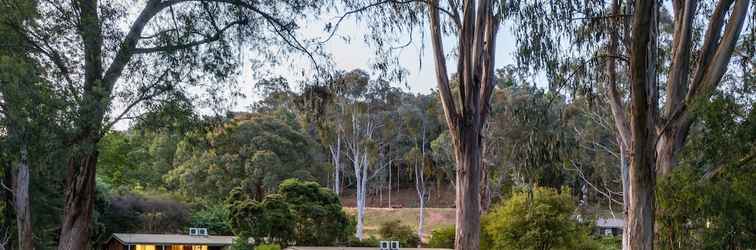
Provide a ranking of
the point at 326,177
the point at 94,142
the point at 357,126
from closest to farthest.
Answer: the point at 94,142 < the point at 357,126 < the point at 326,177

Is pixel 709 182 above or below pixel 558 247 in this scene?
above

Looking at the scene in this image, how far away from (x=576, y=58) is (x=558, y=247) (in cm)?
927

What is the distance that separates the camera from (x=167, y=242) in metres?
19.5

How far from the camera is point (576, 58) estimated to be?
918 centimetres

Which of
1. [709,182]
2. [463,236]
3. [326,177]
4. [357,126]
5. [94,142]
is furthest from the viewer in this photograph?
[326,177]

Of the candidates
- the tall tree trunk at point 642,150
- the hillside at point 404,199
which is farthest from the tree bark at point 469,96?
the hillside at point 404,199

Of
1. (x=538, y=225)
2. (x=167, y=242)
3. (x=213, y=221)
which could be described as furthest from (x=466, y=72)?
(x=213, y=221)

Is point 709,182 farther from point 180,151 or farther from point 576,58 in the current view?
point 180,151

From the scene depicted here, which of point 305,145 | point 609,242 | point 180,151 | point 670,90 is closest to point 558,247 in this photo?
point 670,90

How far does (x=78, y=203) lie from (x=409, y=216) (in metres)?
29.0

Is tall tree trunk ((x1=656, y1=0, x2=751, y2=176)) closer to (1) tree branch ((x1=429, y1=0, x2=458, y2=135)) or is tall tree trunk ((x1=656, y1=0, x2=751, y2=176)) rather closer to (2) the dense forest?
(2) the dense forest

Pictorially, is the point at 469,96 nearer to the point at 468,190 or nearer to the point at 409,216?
the point at 468,190

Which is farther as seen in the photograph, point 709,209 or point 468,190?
point 468,190

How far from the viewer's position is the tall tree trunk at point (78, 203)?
23.2 ft
